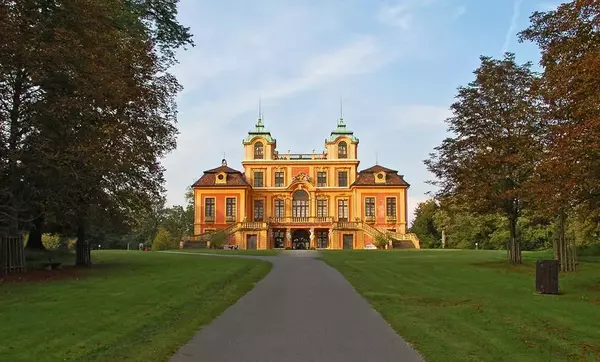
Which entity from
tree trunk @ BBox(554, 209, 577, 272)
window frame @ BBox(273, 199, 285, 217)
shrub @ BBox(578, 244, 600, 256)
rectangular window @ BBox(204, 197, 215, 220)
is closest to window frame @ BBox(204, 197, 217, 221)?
rectangular window @ BBox(204, 197, 215, 220)

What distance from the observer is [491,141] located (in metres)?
27.2

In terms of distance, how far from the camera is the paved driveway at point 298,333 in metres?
8.38

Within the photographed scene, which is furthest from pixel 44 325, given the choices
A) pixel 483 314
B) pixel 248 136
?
pixel 248 136

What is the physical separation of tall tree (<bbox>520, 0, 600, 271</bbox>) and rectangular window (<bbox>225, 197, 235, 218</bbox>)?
2244 inches

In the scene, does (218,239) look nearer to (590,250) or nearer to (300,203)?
(300,203)

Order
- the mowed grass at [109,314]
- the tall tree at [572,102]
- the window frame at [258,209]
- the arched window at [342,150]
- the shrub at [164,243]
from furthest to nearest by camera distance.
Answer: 1. the arched window at [342,150]
2. the window frame at [258,209]
3. the shrub at [164,243]
4. the tall tree at [572,102]
5. the mowed grass at [109,314]

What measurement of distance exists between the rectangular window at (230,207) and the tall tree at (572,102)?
56990 millimetres

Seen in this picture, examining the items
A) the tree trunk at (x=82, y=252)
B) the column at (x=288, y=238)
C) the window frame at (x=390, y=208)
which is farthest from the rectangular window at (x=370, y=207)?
the tree trunk at (x=82, y=252)

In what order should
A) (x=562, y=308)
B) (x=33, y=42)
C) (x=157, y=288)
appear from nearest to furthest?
(x=562, y=308) < (x=157, y=288) < (x=33, y=42)

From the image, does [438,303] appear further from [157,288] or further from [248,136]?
[248,136]

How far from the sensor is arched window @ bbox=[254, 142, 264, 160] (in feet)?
260

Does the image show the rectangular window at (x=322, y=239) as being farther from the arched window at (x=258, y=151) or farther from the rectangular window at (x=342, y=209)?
the arched window at (x=258, y=151)

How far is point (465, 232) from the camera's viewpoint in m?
69.2

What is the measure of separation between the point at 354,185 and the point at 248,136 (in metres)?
16.0
